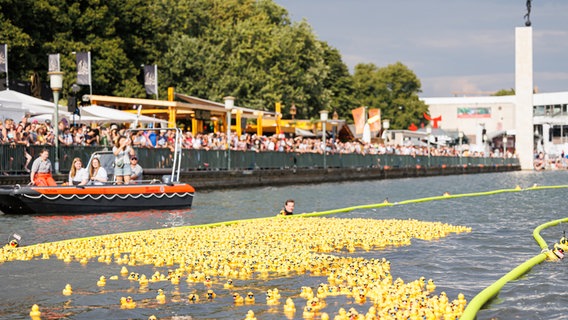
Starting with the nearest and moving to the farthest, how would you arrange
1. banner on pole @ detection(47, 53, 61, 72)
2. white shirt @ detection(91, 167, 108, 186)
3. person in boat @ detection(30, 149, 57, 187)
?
person in boat @ detection(30, 149, 57, 187), white shirt @ detection(91, 167, 108, 186), banner on pole @ detection(47, 53, 61, 72)

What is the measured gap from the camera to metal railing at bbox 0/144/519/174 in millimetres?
32406

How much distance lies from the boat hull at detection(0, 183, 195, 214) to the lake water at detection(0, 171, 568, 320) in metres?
0.46

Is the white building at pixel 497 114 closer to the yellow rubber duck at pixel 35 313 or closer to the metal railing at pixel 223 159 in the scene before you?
the metal railing at pixel 223 159

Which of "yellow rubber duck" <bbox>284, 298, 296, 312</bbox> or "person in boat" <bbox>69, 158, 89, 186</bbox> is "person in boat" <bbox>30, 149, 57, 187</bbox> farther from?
"yellow rubber duck" <bbox>284, 298, 296, 312</bbox>

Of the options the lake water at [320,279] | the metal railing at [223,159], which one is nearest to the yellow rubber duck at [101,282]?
the lake water at [320,279]

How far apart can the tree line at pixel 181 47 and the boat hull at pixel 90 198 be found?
2667cm

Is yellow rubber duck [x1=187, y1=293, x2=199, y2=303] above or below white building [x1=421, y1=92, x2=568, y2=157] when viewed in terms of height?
below

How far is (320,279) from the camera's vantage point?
15.8 meters

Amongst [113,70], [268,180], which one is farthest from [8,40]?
[268,180]

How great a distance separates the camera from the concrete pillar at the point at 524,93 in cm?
9906

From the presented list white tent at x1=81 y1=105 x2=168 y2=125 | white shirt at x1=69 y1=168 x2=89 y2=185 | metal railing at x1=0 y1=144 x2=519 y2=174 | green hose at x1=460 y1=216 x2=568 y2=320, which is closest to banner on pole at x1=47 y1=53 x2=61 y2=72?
white tent at x1=81 y1=105 x2=168 y2=125

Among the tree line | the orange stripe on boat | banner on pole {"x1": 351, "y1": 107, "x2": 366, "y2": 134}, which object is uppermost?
the tree line

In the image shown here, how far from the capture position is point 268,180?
A: 2007 inches

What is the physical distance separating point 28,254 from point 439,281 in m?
8.73
